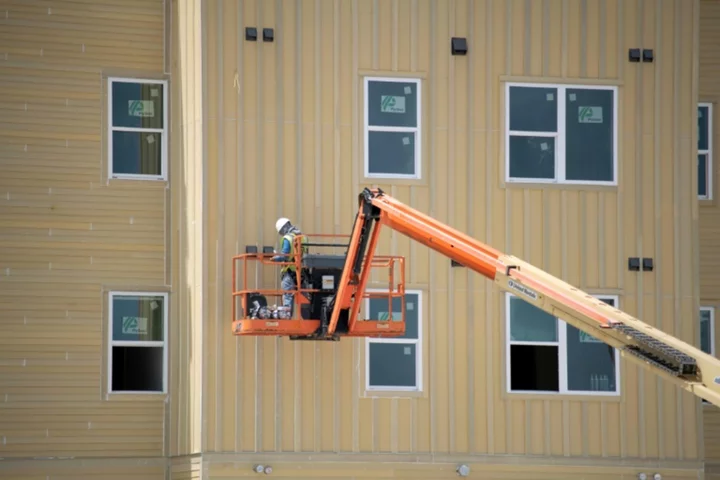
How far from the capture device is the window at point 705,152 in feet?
→ 104

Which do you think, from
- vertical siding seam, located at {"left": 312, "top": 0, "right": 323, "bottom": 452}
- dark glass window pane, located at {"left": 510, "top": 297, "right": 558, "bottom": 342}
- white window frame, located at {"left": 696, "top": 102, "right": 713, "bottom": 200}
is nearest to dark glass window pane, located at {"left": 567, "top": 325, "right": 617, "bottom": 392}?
dark glass window pane, located at {"left": 510, "top": 297, "right": 558, "bottom": 342}

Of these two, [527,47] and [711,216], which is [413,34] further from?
[711,216]

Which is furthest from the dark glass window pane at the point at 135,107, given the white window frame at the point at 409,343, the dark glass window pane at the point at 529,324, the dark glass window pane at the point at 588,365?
the dark glass window pane at the point at 588,365

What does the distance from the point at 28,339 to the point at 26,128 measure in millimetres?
3607

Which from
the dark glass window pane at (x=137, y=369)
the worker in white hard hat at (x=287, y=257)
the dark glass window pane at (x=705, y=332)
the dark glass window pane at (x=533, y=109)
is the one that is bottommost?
the dark glass window pane at (x=137, y=369)

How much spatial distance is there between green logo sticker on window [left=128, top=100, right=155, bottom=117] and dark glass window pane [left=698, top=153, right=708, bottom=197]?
34.9ft

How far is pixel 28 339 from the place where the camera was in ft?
90.5

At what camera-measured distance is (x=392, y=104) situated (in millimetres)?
26797

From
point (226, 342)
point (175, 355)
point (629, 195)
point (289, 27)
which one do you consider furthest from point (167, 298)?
point (629, 195)

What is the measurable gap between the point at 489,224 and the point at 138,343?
6278 millimetres

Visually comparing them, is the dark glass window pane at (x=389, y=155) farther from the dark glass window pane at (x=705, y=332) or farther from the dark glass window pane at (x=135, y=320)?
the dark glass window pane at (x=705, y=332)

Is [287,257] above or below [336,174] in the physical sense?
below

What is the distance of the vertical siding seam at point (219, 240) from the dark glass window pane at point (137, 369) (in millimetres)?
2674

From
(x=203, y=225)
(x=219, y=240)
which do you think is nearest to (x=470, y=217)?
(x=219, y=240)
